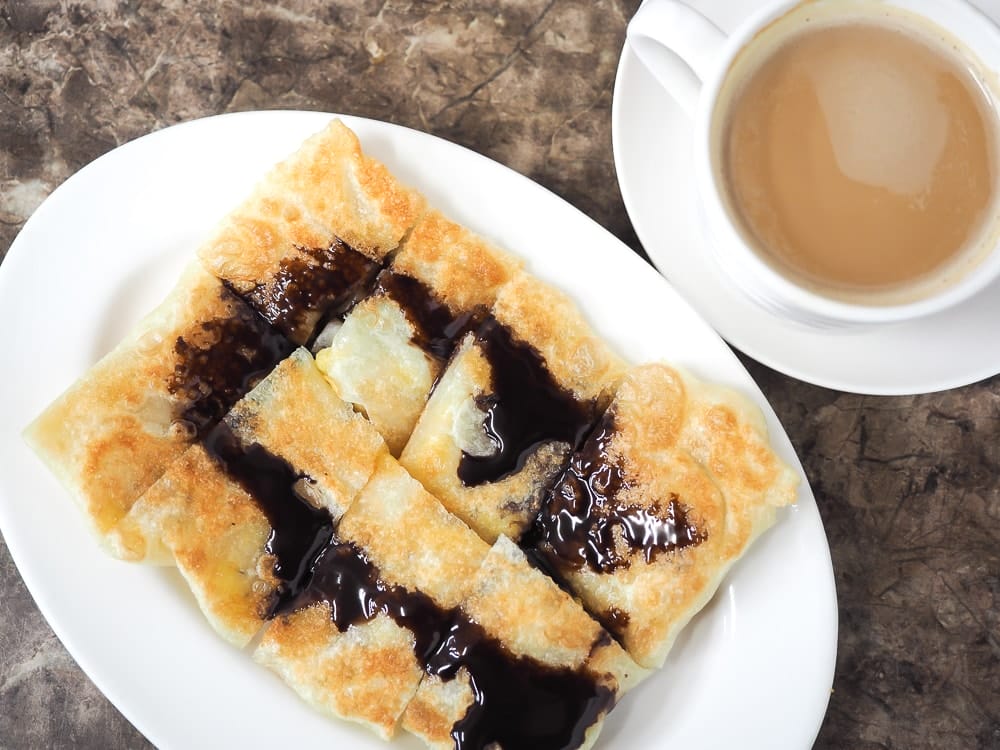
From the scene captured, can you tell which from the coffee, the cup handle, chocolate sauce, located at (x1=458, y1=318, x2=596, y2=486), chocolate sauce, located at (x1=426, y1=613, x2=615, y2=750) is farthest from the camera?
chocolate sauce, located at (x1=458, y1=318, x2=596, y2=486)

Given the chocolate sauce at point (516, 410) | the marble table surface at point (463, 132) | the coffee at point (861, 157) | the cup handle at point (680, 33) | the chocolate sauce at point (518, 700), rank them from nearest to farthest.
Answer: the cup handle at point (680, 33) < the coffee at point (861, 157) < the chocolate sauce at point (518, 700) < the chocolate sauce at point (516, 410) < the marble table surface at point (463, 132)

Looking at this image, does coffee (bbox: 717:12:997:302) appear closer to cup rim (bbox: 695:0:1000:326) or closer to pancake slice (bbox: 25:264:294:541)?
cup rim (bbox: 695:0:1000:326)

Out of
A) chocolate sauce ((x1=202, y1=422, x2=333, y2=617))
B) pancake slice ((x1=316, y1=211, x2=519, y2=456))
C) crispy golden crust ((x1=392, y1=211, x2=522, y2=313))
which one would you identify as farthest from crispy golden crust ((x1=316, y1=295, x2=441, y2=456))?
chocolate sauce ((x1=202, y1=422, x2=333, y2=617))

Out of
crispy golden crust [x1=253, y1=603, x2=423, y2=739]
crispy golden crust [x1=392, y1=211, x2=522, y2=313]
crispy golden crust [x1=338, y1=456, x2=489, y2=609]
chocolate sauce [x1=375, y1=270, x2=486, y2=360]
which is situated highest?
crispy golden crust [x1=392, y1=211, x2=522, y2=313]

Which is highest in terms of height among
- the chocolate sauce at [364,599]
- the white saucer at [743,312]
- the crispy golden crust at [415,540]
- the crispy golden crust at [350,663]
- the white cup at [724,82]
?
the white cup at [724,82]

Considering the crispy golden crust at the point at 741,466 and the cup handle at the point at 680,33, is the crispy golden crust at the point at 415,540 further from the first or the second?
the cup handle at the point at 680,33

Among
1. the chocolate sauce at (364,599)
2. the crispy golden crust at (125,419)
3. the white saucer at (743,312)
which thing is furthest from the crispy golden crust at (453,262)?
the chocolate sauce at (364,599)
